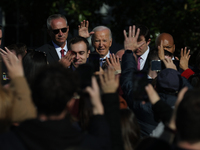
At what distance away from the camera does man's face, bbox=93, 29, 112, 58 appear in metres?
5.08

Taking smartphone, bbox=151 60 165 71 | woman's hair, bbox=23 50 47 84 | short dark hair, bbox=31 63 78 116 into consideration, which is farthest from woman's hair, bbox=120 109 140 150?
woman's hair, bbox=23 50 47 84

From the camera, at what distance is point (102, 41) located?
5.10 meters

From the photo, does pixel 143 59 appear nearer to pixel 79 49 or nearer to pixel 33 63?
pixel 79 49

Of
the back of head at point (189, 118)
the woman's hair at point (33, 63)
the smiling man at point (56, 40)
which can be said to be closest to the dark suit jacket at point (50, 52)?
the smiling man at point (56, 40)

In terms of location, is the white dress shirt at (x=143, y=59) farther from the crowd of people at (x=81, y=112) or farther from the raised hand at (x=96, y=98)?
the raised hand at (x=96, y=98)

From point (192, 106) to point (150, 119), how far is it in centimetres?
156

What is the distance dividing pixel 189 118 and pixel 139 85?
24.6 inches

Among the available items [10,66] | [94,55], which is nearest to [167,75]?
[94,55]

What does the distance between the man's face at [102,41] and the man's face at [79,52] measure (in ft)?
1.89

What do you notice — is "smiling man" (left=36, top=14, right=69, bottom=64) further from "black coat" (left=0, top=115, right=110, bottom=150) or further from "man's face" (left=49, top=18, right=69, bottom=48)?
"black coat" (left=0, top=115, right=110, bottom=150)

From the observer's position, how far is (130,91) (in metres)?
3.16

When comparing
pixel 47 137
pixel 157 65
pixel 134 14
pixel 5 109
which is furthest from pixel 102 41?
pixel 134 14

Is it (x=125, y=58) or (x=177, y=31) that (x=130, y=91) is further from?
(x=177, y=31)

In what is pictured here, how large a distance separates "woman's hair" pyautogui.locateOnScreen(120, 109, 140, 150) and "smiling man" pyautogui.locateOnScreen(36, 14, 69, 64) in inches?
107
